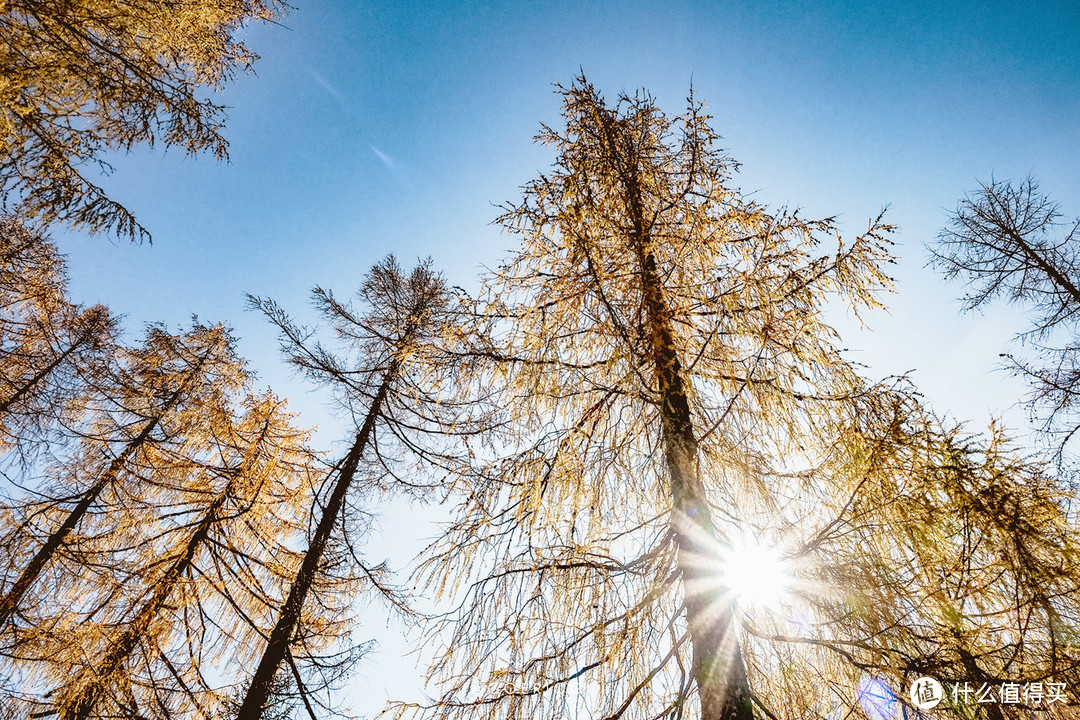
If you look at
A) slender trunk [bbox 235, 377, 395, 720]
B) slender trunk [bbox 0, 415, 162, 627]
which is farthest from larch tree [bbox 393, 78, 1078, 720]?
slender trunk [bbox 0, 415, 162, 627]

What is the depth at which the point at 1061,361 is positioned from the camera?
6.53 metres

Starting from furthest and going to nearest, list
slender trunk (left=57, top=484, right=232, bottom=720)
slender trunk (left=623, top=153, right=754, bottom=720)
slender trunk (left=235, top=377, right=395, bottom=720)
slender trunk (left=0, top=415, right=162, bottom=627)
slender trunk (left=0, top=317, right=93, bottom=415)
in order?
1. slender trunk (left=0, top=317, right=93, bottom=415)
2. slender trunk (left=0, top=415, right=162, bottom=627)
3. slender trunk (left=235, top=377, right=395, bottom=720)
4. slender trunk (left=57, top=484, right=232, bottom=720)
5. slender trunk (left=623, top=153, right=754, bottom=720)

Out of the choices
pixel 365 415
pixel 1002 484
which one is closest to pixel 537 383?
pixel 1002 484

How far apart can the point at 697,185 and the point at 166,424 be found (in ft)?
29.5

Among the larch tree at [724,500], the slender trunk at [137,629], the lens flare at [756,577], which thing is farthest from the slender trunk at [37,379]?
the lens flare at [756,577]

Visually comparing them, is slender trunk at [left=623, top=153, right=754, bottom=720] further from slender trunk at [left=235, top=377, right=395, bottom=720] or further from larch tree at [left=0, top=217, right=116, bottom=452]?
larch tree at [left=0, top=217, right=116, bottom=452]

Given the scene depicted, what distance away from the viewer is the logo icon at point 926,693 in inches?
82.7

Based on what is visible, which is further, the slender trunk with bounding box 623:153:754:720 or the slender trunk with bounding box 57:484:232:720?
the slender trunk with bounding box 57:484:232:720

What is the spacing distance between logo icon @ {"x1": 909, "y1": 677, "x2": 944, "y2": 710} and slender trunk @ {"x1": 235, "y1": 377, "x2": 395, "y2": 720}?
5.28 m

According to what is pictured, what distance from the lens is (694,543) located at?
9.01 feet

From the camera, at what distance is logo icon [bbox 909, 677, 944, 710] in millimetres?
2102

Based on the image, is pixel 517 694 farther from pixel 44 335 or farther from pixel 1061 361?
pixel 44 335

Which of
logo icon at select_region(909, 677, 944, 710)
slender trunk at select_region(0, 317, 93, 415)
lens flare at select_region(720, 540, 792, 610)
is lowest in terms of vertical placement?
logo icon at select_region(909, 677, 944, 710)

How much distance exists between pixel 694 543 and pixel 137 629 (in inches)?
233
